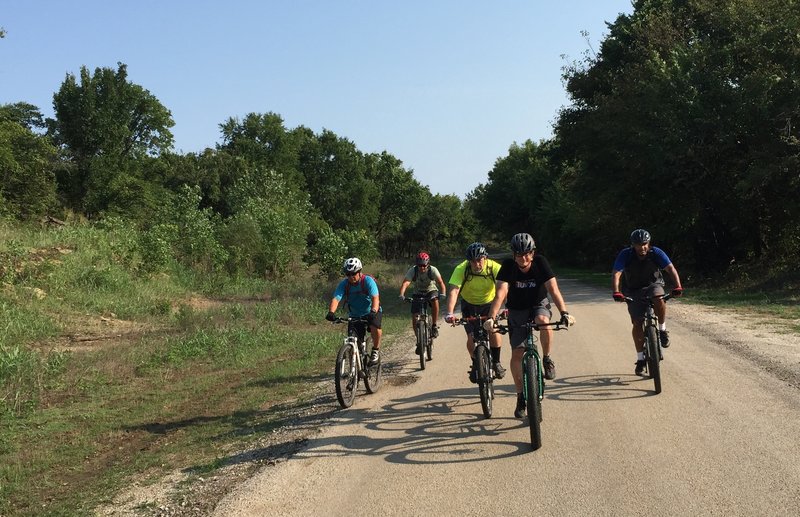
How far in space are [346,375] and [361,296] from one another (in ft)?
4.24

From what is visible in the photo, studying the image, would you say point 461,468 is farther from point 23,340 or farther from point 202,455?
point 23,340

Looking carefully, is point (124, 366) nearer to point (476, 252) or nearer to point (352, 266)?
point (352, 266)

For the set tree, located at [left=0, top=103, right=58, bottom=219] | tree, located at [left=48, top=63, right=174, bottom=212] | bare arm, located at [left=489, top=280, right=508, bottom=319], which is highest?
tree, located at [left=48, top=63, right=174, bottom=212]

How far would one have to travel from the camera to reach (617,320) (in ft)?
51.8

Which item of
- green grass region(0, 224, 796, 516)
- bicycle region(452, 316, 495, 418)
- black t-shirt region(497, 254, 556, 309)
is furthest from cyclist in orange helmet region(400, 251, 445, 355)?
black t-shirt region(497, 254, 556, 309)

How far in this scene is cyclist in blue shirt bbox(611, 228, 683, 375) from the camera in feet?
28.2

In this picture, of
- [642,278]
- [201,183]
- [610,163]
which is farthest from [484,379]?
[201,183]

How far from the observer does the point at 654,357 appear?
791 cm

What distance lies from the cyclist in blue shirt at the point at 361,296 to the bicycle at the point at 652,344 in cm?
352

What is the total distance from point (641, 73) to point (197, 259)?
22036 mm

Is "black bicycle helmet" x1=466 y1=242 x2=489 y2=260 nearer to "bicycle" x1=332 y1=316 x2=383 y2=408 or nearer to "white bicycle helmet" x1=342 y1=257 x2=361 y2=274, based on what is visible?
"white bicycle helmet" x1=342 y1=257 x2=361 y2=274

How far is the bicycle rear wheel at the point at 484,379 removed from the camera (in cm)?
703

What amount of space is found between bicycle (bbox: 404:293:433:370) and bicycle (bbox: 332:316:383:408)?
Answer: 159 centimetres

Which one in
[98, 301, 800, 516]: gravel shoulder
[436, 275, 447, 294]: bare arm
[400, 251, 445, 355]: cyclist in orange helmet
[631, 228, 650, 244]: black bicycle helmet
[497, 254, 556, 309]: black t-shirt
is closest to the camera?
[98, 301, 800, 516]: gravel shoulder
